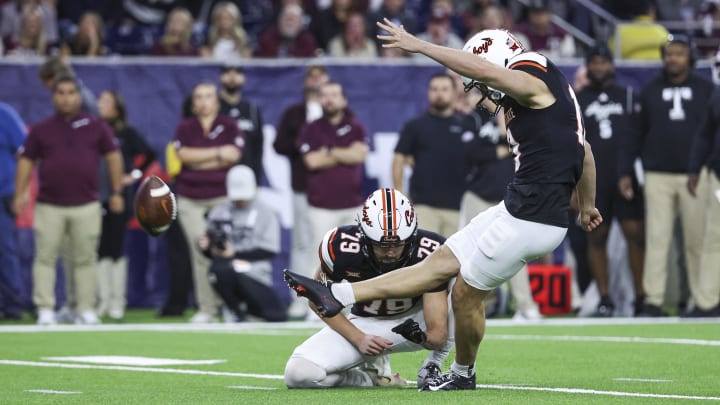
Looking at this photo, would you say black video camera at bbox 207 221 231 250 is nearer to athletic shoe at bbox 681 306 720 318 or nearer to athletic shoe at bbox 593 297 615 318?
athletic shoe at bbox 593 297 615 318

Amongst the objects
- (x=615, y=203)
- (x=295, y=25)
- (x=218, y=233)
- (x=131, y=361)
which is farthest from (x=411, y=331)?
(x=295, y=25)

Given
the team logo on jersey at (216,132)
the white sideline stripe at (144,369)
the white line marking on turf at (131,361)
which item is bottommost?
the white line marking on turf at (131,361)

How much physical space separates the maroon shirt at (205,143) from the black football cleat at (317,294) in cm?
648

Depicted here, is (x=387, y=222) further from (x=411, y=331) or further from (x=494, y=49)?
(x=494, y=49)

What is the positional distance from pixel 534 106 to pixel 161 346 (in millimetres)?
4381

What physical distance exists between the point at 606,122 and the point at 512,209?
6.59 m

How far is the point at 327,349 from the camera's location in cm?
729

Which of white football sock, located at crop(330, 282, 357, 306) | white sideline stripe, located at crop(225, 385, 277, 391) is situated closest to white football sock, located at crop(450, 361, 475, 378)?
white football sock, located at crop(330, 282, 357, 306)

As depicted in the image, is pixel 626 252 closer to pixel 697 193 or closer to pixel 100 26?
pixel 697 193

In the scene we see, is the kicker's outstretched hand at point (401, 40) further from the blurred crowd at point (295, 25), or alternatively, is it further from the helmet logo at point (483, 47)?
the blurred crowd at point (295, 25)

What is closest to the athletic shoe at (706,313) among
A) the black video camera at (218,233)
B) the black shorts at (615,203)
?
the black shorts at (615,203)

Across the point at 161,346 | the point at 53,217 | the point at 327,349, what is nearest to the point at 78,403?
the point at 327,349

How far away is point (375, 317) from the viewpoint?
752cm

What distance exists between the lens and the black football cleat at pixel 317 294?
21.8ft
